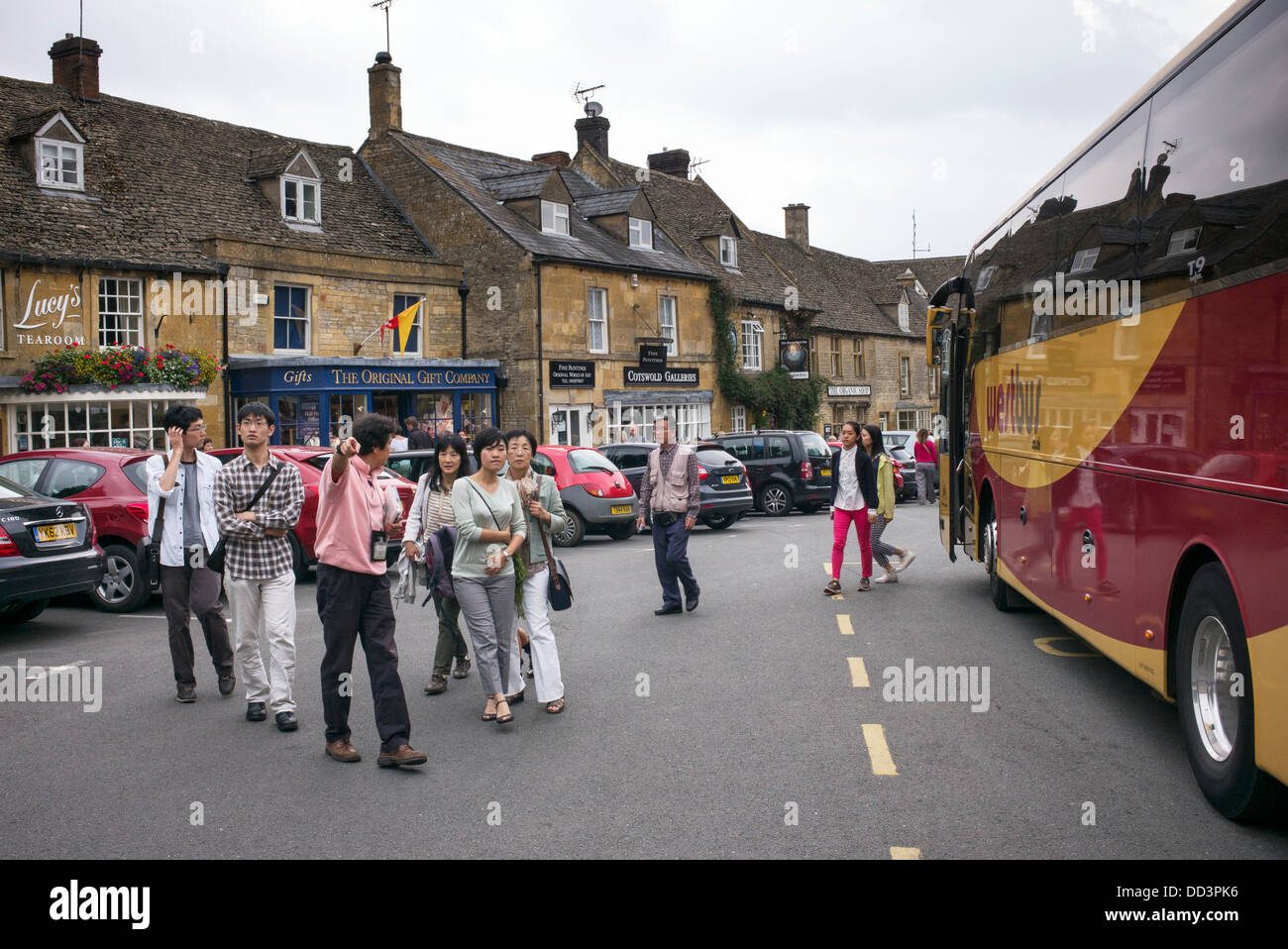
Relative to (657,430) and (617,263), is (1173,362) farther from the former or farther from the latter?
(617,263)

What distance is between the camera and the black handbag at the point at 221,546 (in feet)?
24.2

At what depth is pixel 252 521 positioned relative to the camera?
7.30 m

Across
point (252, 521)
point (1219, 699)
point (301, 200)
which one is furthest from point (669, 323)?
point (1219, 699)

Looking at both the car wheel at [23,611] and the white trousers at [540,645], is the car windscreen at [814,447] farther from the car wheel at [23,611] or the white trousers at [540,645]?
the white trousers at [540,645]

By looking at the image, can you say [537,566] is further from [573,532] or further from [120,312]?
[120,312]

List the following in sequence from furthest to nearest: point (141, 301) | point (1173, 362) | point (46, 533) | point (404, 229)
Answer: point (404, 229)
point (141, 301)
point (46, 533)
point (1173, 362)

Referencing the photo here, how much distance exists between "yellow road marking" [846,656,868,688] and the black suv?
49.9 feet

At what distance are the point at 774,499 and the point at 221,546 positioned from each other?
17914 mm

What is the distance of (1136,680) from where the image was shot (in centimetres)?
826

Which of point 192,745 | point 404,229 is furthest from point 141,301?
point 192,745

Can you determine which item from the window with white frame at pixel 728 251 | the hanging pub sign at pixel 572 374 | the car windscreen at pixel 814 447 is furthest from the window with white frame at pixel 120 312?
the window with white frame at pixel 728 251

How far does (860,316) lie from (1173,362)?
46.9 m

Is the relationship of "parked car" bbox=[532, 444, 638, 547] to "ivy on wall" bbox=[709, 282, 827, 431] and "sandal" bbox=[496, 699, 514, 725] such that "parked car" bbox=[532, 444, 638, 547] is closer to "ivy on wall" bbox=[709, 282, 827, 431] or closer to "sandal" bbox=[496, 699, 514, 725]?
"sandal" bbox=[496, 699, 514, 725]

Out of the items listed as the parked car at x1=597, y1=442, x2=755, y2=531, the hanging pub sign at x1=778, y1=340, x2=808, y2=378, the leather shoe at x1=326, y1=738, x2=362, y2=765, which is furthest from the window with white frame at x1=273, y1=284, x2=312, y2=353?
the leather shoe at x1=326, y1=738, x2=362, y2=765
